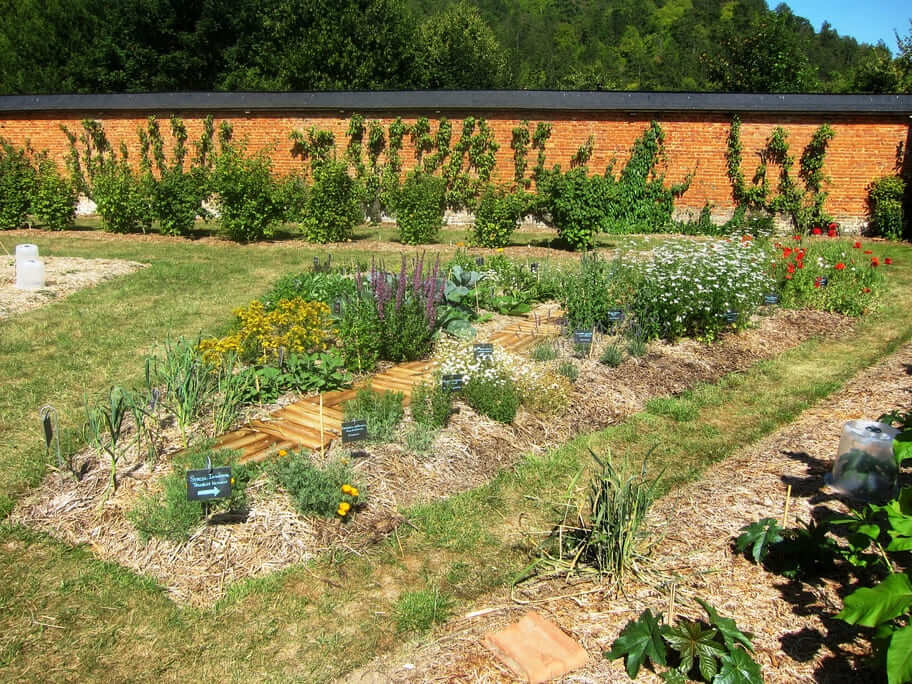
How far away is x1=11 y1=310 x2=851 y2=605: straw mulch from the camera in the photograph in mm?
3449

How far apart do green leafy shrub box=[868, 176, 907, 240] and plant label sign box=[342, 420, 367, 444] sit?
13.7 meters

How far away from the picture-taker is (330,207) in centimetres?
1248

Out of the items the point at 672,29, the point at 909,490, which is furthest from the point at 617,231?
the point at 672,29

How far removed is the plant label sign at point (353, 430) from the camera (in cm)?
405

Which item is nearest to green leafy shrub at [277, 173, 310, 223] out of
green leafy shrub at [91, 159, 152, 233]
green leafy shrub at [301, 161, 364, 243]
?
green leafy shrub at [301, 161, 364, 243]

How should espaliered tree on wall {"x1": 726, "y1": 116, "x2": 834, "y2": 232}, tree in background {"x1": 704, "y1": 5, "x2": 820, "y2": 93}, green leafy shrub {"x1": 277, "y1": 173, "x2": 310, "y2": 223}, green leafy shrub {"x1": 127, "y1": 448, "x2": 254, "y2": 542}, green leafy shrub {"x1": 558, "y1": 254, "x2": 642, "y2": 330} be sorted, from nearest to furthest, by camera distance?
green leafy shrub {"x1": 127, "y1": 448, "x2": 254, "y2": 542}
green leafy shrub {"x1": 558, "y1": 254, "x2": 642, "y2": 330}
green leafy shrub {"x1": 277, "y1": 173, "x2": 310, "y2": 223}
espaliered tree on wall {"x1": 726, "y1": 116, "x2": 834, "y2": 232}
tree in background {"x1": 704, "y1": 5, "x2": 820, "y2": 93}

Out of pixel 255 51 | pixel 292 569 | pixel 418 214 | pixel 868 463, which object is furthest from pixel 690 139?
pixel 255 51

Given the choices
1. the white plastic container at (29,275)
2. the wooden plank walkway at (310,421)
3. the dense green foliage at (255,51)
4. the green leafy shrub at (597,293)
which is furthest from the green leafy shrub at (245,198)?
the dense green foliage at (255,51)

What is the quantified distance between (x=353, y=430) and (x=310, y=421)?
32.5 inches

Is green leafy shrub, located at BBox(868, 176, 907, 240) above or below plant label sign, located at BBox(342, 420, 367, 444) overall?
above

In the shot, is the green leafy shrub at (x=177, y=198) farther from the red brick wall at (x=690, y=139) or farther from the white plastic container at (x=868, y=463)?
the white plastic container at (x=868, y=463)

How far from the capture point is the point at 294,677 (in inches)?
111

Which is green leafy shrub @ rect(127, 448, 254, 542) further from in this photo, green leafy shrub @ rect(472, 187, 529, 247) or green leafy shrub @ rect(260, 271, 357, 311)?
green leafy shrub @ rect(472, 187, 529, 247)

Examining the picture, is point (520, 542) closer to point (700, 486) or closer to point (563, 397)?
point (700, 486)
